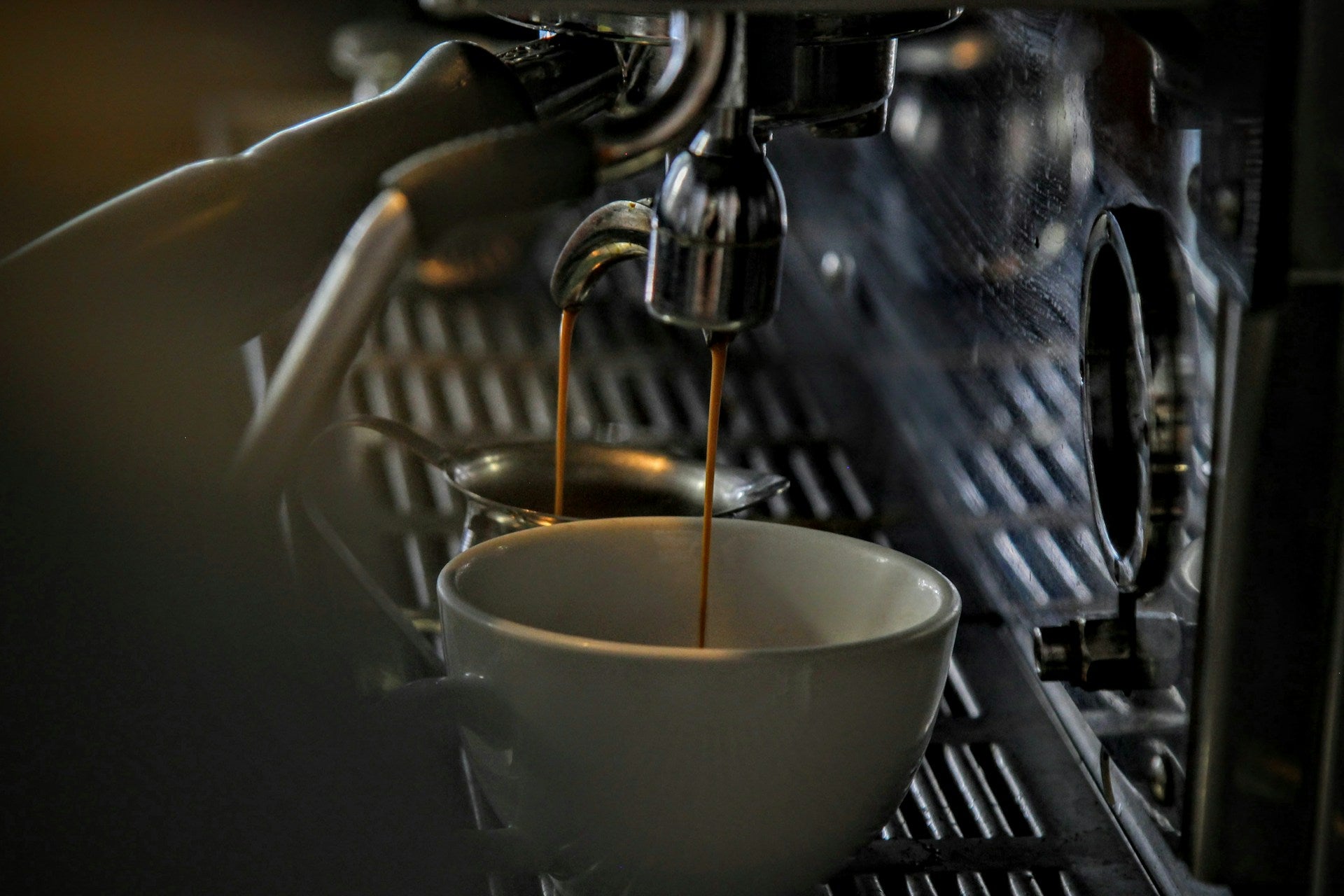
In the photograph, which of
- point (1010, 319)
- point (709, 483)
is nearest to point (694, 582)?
point (709, 483)

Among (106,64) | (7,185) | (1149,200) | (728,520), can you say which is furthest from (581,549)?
(106,64)

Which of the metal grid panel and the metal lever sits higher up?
the metal lever

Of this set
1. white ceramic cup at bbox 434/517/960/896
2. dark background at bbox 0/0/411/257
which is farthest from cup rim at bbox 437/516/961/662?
dark background at bbox 0/0/411/257

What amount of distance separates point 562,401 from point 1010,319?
0.45 feet

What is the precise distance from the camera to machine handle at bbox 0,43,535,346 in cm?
29

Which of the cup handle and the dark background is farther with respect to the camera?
the dark background

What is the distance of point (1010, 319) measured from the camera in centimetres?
48

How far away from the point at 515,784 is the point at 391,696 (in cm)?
3

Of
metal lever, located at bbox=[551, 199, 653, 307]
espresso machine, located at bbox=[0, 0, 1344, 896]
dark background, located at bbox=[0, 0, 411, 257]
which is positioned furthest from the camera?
dark background, located at bbox=[0, 0, 411, 257]

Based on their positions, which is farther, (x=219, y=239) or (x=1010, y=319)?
(x=1010, y=319)

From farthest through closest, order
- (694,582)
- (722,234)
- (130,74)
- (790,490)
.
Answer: (130,74) < (790,490) < (694,582) < (722,234)

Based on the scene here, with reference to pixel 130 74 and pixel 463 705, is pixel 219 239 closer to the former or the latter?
pixel 463 705

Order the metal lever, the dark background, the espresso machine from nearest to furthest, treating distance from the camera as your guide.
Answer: the espresso machine
the metal lever
the dark background

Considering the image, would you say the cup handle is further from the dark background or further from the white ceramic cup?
the dark background
